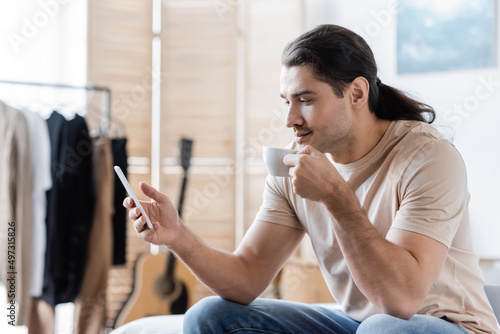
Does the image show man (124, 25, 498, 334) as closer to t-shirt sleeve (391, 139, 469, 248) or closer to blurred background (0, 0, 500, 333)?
t-shirt sleeve (391, 139, 469, 248)

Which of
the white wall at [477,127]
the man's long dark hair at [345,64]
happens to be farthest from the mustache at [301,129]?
the white wall at [477,127]

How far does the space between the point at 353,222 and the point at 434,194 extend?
0.68 ft

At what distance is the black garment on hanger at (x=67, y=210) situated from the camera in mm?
2682

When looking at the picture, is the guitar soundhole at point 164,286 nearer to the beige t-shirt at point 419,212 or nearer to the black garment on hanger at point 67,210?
the black garment on hanger at point 67,210

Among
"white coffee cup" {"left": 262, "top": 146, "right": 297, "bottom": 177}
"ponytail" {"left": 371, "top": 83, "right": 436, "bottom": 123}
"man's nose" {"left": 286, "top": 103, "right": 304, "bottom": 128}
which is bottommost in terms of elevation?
"white coffee cup" {"left": 262, "top": 146, "right": 297, "bottom": 177}

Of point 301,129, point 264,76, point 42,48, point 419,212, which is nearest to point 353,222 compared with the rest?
point 419,212

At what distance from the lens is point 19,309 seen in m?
2.51

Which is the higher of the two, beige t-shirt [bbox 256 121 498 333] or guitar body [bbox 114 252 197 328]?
beige t-shirt [bbox 256 121 498 333]

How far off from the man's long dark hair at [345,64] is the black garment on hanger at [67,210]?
1.44m

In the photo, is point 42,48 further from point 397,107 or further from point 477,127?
point 477,127

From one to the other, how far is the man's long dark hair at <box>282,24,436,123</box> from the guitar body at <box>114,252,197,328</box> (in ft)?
5.89

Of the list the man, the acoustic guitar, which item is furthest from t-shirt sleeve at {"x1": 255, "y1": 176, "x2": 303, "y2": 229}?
the acoustic guitar

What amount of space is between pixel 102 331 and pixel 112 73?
1398 mm

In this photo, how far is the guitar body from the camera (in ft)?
10.1
